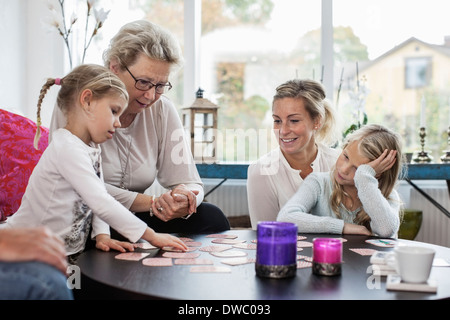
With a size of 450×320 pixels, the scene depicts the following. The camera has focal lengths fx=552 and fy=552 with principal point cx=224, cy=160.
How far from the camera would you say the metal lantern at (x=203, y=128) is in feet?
11.7

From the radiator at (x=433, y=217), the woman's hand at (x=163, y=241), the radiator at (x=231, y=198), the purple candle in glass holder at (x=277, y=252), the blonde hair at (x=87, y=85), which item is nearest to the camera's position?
the purple candle in glass holder at (x=277, y=252)

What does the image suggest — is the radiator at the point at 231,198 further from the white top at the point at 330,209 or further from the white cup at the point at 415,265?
the white cup at the point at 415,265

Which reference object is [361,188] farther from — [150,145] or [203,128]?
[203,128]

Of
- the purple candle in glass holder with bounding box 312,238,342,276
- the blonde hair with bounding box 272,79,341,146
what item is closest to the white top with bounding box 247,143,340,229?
the blonde hair with bounding box 272,79,341,146

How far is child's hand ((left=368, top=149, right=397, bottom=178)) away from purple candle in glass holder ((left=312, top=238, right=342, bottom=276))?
32.6 inches

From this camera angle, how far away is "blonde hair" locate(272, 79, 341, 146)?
2.54 meters

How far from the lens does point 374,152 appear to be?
2092 millimetres

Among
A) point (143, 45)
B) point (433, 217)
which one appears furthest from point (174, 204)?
point (433, 217)

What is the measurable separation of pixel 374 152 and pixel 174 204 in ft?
2.56

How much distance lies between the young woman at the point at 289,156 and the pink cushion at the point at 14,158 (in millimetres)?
1012

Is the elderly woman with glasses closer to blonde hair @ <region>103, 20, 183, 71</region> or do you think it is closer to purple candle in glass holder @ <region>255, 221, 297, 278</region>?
blonde hair @ <region>103, 20, 183, 71</region>

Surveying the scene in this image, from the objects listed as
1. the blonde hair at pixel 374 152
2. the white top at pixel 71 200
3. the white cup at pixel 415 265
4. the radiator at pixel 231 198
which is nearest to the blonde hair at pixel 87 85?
the white top at pixel 71 200

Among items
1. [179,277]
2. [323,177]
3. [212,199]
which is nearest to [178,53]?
[323,177]

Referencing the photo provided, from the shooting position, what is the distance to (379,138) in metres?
2.12
